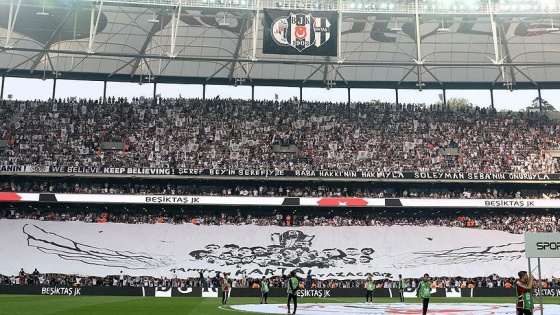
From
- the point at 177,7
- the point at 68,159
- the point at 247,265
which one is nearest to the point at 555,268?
the point at 247,265

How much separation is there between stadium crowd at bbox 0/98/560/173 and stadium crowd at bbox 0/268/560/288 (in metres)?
10.7

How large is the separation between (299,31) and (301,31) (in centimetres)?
14

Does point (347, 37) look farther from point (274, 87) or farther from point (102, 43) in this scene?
point (102, 43)

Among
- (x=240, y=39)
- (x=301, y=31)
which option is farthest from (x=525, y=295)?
(x=240, y=39)

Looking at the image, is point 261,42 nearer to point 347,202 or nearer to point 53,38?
point 347,202

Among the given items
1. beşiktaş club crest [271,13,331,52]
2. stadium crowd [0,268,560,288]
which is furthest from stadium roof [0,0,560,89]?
stadium crowd [0,268,560,288]

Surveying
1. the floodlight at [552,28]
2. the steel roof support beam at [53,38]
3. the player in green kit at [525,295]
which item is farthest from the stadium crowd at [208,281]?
the player in green kit at [525,295]

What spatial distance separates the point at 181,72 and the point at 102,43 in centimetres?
1003

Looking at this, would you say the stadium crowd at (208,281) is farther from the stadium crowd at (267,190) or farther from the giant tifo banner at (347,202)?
the stadium crowd at (267,190)

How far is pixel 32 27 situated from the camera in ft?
165

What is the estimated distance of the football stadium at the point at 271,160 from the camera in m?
46.3

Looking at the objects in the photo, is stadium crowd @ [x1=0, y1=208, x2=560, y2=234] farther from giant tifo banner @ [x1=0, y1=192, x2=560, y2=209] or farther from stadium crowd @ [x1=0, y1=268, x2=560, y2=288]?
stadium crowd @ [x1=0, y1=268, x2=560, y2=288]

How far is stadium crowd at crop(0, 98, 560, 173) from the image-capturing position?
179 ft

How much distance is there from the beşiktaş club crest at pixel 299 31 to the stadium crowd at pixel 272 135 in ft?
44.0
